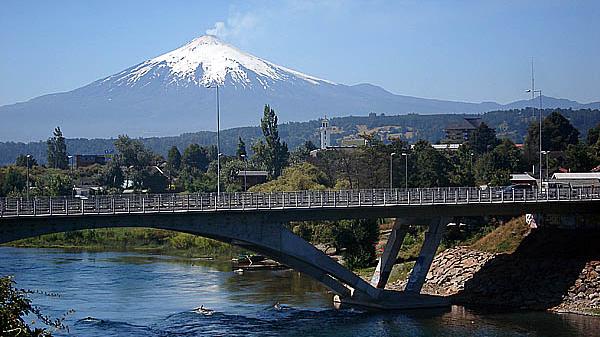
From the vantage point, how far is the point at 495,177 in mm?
92562

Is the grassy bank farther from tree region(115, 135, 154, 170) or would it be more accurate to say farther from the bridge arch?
tree region(115, 135, 154, 170)

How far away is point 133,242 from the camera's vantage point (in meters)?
103

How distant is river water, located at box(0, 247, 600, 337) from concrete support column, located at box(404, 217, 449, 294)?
7.14ft

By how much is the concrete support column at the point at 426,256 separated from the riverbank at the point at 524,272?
153 inches

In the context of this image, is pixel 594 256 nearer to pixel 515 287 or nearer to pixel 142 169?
pixel 515 287

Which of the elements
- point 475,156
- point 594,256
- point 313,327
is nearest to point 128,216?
point 313,327

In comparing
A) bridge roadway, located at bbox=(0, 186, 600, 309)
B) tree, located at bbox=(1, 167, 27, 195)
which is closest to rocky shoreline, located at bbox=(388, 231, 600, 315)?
bridge roadway, located at bbox=(0, 186, 600, 309)

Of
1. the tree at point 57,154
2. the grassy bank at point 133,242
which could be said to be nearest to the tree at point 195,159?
the tree at point 57,154

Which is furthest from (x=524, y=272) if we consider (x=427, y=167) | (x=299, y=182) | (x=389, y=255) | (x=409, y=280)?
(x=299, y=182)

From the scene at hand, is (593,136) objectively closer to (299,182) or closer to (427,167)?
(427,167)

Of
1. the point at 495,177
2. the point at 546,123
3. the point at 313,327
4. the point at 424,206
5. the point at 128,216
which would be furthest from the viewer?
the point at 546,123

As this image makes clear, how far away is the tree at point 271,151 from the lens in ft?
473

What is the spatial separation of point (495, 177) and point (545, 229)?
67.3 ft

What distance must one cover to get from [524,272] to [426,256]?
8.18 metres
